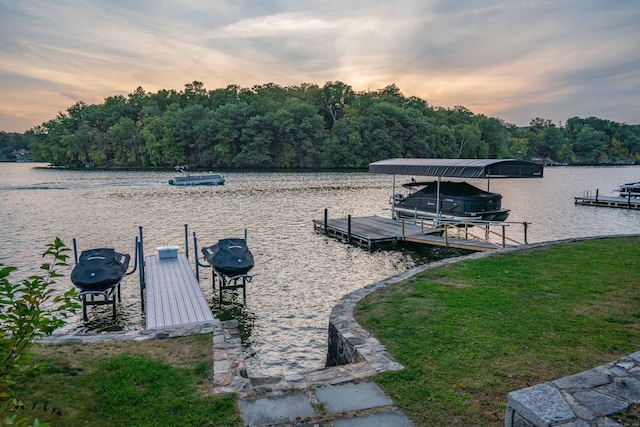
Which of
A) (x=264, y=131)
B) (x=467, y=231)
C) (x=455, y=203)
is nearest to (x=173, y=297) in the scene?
(x=467, y=231)

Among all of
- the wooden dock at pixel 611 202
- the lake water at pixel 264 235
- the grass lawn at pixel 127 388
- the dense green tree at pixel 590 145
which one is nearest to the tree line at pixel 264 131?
the dense green tree at pixel 590 145

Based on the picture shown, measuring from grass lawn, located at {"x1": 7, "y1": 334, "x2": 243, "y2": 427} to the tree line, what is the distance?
8275 cm

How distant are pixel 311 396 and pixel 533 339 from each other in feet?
12.8

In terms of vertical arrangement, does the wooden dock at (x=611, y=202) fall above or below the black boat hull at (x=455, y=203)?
below

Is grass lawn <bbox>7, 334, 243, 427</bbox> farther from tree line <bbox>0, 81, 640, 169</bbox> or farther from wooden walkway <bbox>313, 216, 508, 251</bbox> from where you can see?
tree line <bbox>0, 81, 640, 169</bbox>

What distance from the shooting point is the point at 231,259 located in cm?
1212

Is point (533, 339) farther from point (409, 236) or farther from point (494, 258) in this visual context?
point (409, 236)

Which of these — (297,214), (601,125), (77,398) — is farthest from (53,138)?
(601,125)

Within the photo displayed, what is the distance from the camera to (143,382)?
561cm

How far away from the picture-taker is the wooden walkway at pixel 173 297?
9.24 m

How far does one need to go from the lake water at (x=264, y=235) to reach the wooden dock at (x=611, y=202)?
1164 mm

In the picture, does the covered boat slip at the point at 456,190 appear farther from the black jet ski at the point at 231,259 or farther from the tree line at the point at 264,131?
the tree line at the point at 264,131

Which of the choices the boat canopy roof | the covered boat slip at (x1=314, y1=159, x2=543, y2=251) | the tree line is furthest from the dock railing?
the tree line

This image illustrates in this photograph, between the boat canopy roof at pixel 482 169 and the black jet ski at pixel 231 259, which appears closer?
the black jet ski at pixel 231 259
